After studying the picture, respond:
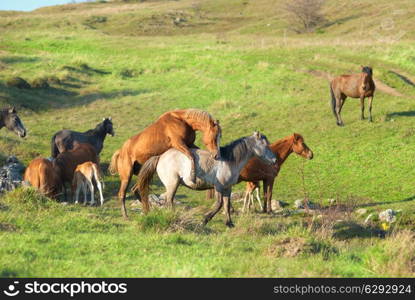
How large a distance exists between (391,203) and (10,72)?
28298 millimetres

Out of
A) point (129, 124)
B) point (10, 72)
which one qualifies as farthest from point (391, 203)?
point (10, 72)

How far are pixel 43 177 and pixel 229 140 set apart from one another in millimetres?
10053

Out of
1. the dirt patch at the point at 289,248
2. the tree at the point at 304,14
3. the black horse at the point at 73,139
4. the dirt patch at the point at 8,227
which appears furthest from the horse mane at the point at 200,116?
the tree at the point at 304,14

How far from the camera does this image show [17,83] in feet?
116

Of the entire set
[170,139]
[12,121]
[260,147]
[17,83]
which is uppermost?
[17,83]

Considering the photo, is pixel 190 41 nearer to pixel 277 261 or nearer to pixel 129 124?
pixel 129 124

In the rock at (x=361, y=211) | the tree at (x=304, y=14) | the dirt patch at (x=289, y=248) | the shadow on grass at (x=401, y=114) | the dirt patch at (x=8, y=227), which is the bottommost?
the rock at (x=361, y=211)

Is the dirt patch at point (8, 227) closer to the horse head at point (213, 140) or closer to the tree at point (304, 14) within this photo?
the horse head at point (213, 140)

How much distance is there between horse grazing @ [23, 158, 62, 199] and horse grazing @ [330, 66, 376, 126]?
12611 mm

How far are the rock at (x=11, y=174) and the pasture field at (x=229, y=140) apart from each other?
1.63m

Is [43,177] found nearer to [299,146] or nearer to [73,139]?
[73,139]

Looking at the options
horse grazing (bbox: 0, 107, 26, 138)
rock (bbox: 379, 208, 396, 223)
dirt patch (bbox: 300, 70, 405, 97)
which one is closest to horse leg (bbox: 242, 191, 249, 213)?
rock (bbox: 379, 208, 396, 223)

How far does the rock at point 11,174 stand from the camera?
17.5m

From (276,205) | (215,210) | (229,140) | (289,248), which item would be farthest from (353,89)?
(289,248)
